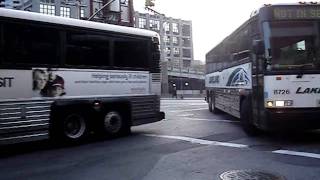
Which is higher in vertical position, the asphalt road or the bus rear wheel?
the bus rear wheel

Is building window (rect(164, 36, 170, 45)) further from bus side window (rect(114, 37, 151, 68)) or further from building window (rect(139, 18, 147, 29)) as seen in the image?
bus side window (rect(114, 37, 151, 68))

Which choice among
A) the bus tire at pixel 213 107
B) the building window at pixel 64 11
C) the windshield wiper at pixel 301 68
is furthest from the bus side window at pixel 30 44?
the building window at pixel 64 11

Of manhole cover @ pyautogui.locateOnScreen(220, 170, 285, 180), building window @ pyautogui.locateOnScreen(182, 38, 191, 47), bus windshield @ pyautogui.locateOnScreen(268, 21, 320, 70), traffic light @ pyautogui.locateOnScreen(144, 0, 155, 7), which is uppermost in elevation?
building window @ pyautogui.locateOnScreen(182, 38, 191, 47)

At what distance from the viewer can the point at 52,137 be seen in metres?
13.2

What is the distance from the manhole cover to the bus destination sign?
→ 496 centimetres

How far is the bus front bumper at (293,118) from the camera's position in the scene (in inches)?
495

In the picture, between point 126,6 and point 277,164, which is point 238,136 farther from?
point 126,6

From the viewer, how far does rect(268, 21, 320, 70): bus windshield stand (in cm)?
1262

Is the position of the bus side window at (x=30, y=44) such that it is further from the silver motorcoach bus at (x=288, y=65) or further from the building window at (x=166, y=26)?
the building window at (x=166, y=26)

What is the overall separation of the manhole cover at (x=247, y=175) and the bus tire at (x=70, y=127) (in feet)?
17.6

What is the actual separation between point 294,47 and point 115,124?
542cm

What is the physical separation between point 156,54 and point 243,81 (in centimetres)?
279

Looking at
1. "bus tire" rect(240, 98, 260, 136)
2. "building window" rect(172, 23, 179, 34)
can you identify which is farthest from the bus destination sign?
"building window" rect(172, 23, 179, 34)

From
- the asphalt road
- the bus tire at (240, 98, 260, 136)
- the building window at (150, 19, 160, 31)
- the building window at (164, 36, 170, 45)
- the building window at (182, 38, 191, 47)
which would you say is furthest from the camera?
the building window at (182, 38, 191, 47)
